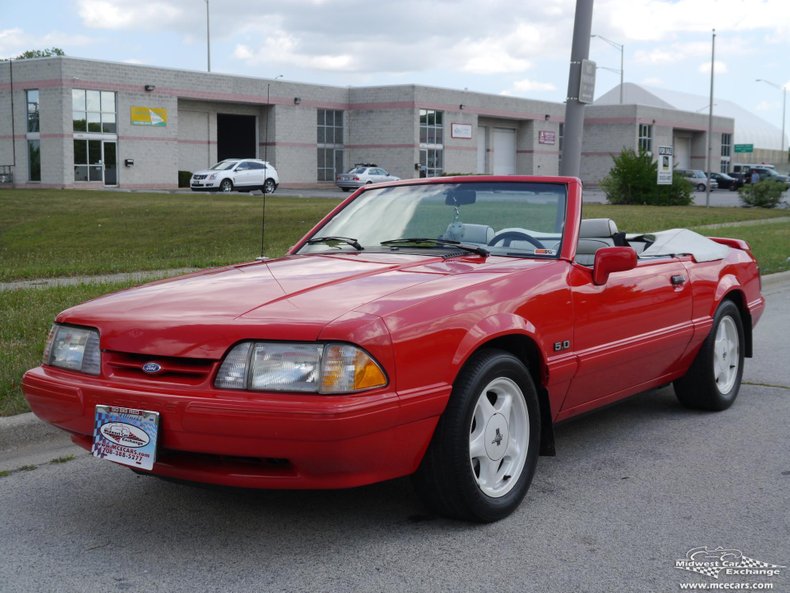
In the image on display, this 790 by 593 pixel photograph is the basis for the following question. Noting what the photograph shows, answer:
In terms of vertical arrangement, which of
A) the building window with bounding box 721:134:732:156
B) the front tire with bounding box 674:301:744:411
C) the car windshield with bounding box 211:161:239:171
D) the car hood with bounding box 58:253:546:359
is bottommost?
the front tire with bounding box 674:301:744:411

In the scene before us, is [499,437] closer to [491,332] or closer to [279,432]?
[491,332]

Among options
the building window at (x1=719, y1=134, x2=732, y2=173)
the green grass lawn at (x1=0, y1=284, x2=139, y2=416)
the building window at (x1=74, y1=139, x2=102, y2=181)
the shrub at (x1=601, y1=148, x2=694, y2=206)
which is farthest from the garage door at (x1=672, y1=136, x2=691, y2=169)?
the green grass lawn at (x1=0, y1=284, x2=139, y2=416)

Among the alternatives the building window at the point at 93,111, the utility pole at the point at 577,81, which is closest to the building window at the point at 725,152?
the building window at the point at 93,111

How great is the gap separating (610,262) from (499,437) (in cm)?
116

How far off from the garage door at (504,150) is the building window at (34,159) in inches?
1202

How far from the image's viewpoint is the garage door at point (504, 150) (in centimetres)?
6706

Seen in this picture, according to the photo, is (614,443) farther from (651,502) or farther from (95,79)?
(95,79)

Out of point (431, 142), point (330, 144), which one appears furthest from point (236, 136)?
point (431, 142)

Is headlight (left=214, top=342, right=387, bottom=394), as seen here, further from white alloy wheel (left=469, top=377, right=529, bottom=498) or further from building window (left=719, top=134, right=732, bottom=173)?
building window (left=719, top=134, right=732, bottom=173)

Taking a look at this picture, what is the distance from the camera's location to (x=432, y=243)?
494cm

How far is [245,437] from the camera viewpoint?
11.2 ft

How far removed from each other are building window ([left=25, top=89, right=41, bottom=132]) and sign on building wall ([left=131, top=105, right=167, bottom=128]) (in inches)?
175

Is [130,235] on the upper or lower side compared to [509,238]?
lower

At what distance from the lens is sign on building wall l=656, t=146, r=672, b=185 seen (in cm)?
3688
